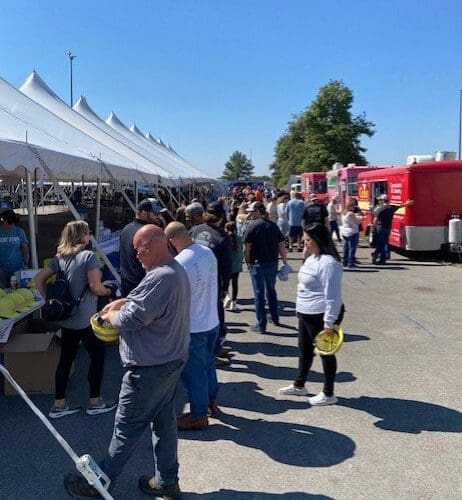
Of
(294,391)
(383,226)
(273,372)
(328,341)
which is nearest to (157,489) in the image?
(328,341)

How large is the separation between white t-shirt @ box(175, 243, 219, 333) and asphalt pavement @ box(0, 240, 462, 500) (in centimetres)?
93

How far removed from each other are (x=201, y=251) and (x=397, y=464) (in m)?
2.12

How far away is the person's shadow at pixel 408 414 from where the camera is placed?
458 cm

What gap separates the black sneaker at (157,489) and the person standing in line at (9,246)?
4256 mm

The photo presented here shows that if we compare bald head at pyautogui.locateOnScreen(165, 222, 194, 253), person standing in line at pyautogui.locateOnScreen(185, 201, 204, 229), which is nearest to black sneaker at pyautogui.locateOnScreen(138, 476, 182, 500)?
bald head at pyautogui.locateOnScreen(165, 222, 194, 253)

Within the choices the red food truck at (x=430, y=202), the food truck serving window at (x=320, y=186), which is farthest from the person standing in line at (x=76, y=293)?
the food truck serving window at (x=320, y=186)

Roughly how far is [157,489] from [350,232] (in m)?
10.8

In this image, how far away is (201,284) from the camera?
4363mm

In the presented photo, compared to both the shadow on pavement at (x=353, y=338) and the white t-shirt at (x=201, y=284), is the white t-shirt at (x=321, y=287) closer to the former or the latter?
the white t-shirt at (x=201, y=284)

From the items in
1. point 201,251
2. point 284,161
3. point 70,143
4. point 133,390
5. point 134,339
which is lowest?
point 133,390

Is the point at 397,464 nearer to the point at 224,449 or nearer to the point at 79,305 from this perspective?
the point at 224,449

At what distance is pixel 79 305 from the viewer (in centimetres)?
463

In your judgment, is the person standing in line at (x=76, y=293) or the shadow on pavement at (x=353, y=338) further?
the shadow on pavement at (x=353, y=338)

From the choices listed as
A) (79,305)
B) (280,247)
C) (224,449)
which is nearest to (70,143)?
A: (280,247)
